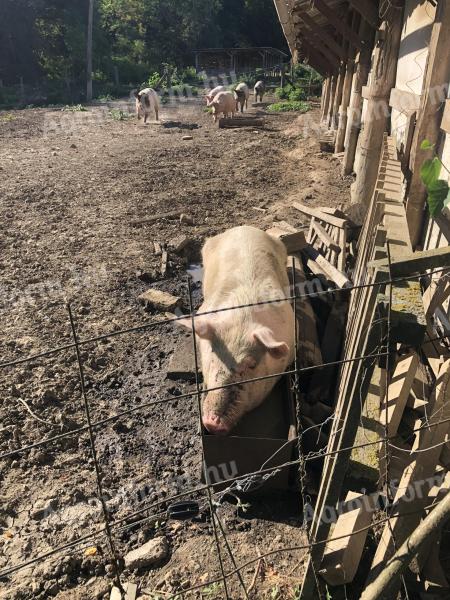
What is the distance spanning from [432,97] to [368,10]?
18.9 ft

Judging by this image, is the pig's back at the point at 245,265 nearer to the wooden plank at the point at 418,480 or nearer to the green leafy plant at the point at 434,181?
the green leafy plant at the point at 434,181

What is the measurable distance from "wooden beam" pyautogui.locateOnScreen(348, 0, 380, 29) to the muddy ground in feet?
11.1

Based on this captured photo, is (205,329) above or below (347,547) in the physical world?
above

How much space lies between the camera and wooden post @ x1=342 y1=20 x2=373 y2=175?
1117 cm

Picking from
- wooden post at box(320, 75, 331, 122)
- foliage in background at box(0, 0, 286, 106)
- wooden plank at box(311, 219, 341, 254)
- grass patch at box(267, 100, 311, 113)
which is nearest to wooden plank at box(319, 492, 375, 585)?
wooden plank at box(311, 219, 341, 254)

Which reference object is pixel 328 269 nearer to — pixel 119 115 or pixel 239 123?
pixel 239 123

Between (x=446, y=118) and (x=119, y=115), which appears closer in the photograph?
(x=446, y=118)

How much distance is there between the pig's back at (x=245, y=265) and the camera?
5.46 metres

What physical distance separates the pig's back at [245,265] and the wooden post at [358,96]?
240 inches

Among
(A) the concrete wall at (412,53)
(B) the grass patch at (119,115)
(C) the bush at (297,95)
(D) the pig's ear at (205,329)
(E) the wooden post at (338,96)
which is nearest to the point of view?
(D) the pig's ear at (205,329)

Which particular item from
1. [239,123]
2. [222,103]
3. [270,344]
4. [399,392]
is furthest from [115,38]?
[399,392]

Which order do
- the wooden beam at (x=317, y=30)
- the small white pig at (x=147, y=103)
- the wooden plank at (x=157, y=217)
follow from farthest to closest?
the small white pig at (x=147, y=103)
the wooden beam at (x=317, y=30)
the wooden plank at (x=157, y=217)

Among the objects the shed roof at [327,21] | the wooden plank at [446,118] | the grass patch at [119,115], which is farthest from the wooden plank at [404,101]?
the grass patch at [119,115]

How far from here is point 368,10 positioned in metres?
9.34
